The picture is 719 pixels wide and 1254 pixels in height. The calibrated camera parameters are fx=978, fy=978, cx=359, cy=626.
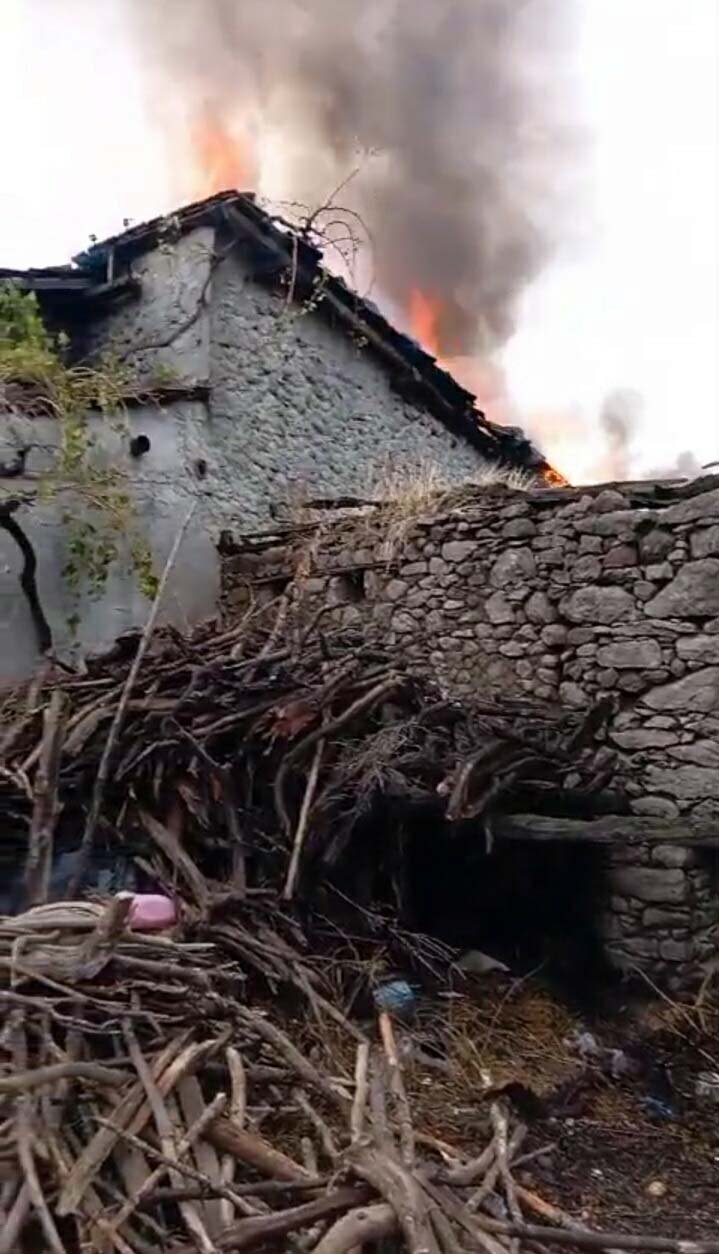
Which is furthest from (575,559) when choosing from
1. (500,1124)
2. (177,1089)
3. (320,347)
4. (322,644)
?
(320,347)

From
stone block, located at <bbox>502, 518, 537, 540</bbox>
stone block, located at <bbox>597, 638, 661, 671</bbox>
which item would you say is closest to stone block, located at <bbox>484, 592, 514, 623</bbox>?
stone block, located at <bbox>502, 518, 537, 540</bbox>

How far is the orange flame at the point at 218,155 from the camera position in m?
11.0

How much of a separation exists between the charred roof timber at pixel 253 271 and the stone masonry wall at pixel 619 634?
4387 mm

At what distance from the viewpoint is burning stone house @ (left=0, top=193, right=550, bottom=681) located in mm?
7982

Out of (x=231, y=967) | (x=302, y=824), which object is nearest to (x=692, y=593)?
(x=302, y=824)

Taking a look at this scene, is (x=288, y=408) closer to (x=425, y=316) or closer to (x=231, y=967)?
(x=425, y=316)

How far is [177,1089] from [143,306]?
8.35m

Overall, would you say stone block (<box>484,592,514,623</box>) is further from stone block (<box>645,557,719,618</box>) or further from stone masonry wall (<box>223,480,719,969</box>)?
stone block (<box>645,557,719,618</box>)

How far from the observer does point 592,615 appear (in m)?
6.28

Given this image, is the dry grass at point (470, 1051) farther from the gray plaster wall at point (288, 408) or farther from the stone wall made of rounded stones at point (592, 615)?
the gray plaster wall at point (288, 408)

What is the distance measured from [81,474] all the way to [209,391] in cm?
171

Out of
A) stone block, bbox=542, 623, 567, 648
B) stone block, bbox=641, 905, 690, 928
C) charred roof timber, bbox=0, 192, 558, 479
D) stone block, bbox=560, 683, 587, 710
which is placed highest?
charred roof timber, bbox=0, 192, 558, 479

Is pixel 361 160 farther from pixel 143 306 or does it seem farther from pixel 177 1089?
pixel 177 1089

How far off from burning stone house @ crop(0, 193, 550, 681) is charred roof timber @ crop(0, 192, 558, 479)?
0.01 m
